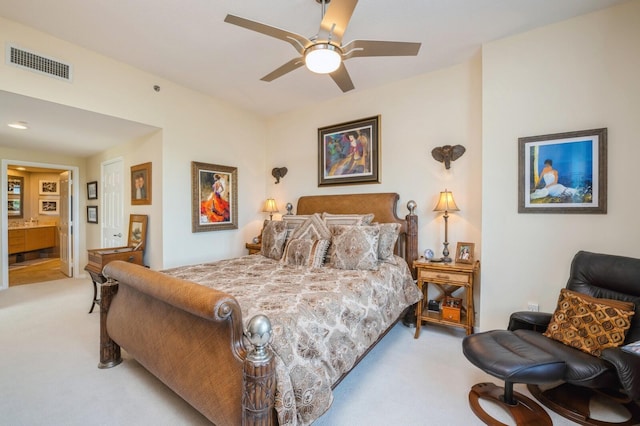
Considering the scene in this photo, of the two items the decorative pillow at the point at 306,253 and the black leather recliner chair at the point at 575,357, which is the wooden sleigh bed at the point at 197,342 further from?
the black leather recliner chair at the point at 575,357

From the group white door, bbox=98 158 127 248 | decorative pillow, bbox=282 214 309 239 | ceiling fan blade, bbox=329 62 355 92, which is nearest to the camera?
ceiling fan blade, bbox=329 62 355 92

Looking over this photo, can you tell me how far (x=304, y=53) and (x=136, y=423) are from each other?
106 inches

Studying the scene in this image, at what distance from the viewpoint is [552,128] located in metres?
2.45

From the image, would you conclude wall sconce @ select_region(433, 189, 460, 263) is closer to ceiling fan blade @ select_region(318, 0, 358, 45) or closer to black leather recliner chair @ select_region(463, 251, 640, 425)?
black leather recliner chair @ select_region(463, 251, 640, 425)

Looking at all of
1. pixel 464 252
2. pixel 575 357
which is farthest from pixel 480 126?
pixel 575 357

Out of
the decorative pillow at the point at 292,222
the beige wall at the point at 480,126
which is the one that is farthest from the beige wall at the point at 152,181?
the decorative pillow at the point at 292,222

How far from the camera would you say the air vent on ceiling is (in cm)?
240

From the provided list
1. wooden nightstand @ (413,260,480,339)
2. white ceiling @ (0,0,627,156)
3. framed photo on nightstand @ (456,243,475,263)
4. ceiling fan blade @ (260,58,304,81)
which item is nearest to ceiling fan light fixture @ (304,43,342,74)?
ceiling fan blade @ (260,58,304,81)

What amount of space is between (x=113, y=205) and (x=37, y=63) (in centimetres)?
265

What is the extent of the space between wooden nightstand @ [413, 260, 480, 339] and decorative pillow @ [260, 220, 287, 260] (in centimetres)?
156

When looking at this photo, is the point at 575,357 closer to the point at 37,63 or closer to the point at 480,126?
the point at 480,126

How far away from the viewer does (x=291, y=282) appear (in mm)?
2301

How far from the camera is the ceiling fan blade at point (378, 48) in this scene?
1881 millimetres

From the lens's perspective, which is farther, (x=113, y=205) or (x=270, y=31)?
(x=113, y=205)
